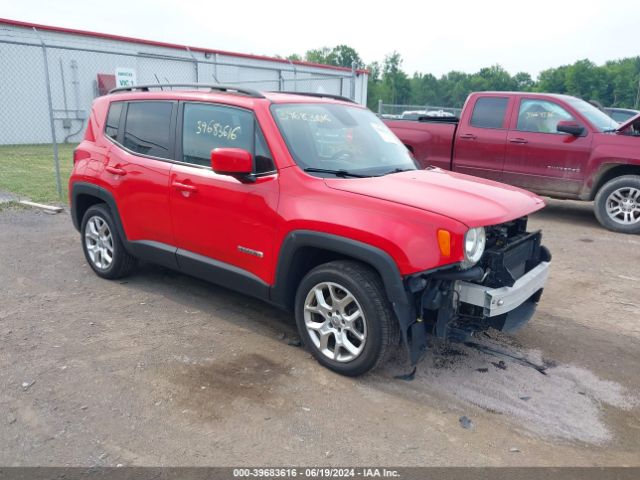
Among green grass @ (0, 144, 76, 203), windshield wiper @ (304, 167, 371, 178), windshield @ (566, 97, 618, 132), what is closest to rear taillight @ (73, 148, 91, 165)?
windshield wiper @ (304, 167, 371, 178)

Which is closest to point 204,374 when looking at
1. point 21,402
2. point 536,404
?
point 21,402

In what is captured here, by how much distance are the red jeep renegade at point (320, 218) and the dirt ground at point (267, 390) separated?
1.17 ft

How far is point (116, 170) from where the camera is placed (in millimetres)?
4816

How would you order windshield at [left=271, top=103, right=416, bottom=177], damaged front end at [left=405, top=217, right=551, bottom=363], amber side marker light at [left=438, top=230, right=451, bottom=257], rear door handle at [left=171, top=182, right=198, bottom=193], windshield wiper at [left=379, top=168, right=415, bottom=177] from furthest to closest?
rear door handle at [left=171, top=182, right=198, bottom=193] → windshield wiper at [left=379, top=168, right=415, bottom=177] → windshield at [left=271, top=103, right=416, bottom=177] → damaged front end at [left=405, top=217, right=551, bottom=363] → amber side marker light at [left=438, top=230, right=451, bottom=257]

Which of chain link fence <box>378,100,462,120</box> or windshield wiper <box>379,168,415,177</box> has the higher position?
chain link fence <box>378,100,462,120</box>

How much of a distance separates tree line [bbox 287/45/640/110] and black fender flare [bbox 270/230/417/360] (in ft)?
223

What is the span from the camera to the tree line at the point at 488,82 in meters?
77.1

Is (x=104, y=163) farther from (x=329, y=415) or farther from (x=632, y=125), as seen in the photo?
(x=632, y=125)

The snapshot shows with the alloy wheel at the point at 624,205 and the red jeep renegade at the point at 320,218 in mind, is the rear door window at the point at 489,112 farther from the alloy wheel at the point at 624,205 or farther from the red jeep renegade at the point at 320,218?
the red jeep renegade at the point at 320,218

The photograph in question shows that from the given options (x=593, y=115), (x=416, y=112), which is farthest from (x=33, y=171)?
(x=416, y=112)

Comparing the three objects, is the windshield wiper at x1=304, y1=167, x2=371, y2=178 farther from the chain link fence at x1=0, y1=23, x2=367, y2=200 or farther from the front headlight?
the chain link fence at x1=0, y1=23, x2=367, y2=200

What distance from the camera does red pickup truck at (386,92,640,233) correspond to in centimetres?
766

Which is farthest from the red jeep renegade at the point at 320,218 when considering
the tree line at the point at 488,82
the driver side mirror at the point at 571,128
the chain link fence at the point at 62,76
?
the tree line at the point at 488,82

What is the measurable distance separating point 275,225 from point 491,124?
6073 mm
